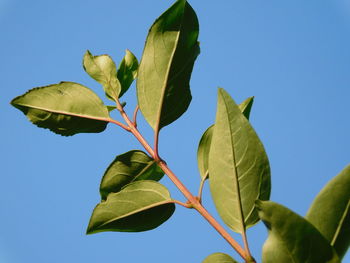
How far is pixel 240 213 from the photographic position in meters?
1.03

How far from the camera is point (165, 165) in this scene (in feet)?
4.20

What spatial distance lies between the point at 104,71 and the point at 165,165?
0.59 metres

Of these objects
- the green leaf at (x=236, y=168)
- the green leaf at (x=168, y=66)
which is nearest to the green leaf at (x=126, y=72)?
A: the green leaf at (x=168, y=66)

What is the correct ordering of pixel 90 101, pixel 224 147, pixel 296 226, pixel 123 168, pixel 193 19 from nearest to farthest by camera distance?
pixel 296 226 < pixel 224 147 < pixel 193 19 < pixel 123 168 < pixel 90 101

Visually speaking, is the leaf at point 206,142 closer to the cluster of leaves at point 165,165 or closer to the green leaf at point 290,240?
the cluster of leaves at point 165,165

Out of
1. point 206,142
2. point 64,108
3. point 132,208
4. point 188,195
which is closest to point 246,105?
point 206,142

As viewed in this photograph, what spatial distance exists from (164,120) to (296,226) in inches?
28.0

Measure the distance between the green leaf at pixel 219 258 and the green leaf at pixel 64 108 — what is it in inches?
A: 28.7

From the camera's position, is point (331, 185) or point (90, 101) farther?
point (90, 101)

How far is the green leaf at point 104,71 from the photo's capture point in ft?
5.19

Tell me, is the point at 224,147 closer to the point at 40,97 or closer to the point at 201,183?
the point at 201,183

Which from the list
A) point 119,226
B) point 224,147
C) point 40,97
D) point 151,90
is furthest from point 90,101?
point 224,147

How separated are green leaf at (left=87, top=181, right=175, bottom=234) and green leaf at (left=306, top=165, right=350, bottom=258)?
549mm

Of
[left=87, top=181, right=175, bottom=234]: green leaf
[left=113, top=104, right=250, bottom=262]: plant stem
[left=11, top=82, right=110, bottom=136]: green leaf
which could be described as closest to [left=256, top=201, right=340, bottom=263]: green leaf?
[left=113, top=104, right=250, bottom=262]: plant stem
